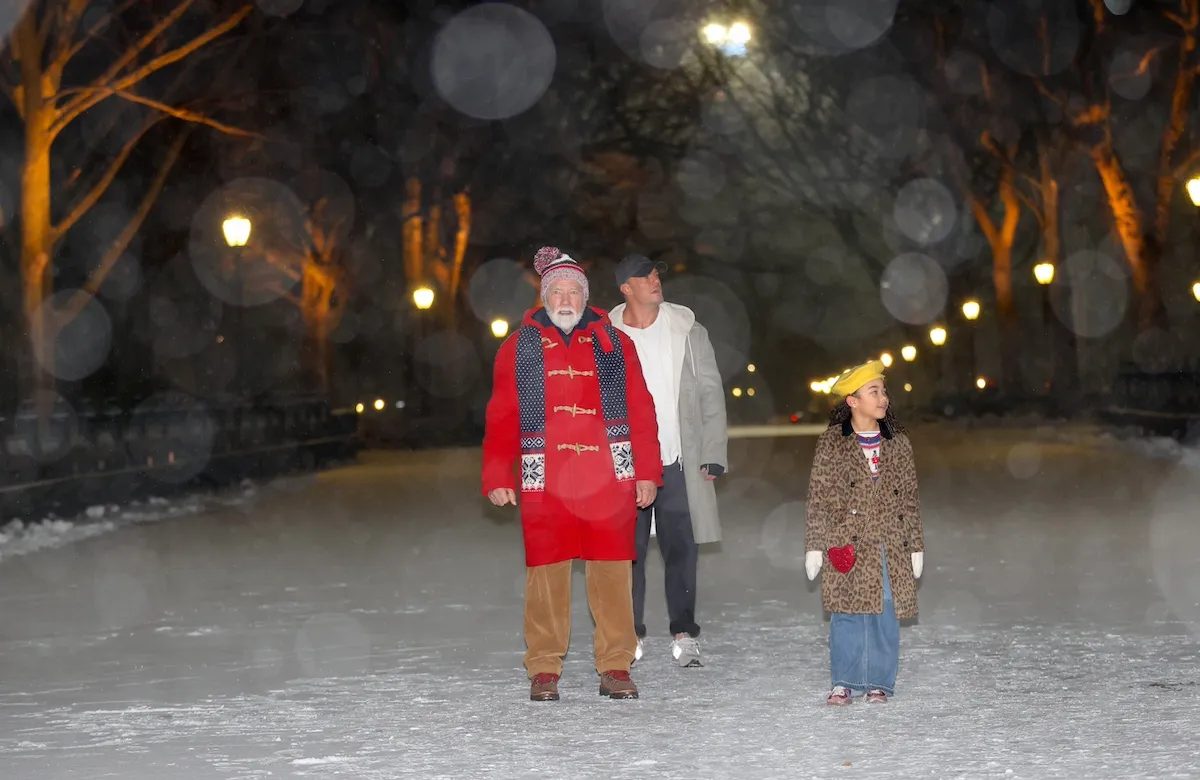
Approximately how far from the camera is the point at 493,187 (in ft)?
184

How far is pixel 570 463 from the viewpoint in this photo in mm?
8289

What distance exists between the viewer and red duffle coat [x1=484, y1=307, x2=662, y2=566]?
27.2ft

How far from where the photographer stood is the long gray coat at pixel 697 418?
9.48 metres

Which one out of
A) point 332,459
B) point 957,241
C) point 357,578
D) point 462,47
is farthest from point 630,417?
point 957,241

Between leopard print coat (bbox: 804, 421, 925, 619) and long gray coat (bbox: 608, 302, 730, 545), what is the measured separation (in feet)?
4.86

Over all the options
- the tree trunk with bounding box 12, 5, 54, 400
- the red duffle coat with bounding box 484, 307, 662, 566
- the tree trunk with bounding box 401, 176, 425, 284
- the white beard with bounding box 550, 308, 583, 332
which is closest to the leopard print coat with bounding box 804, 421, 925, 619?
the red duffle coat with bounding box 484, 307, 662, 566

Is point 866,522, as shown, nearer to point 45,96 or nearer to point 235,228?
point 235,228

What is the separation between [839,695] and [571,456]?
1537mm

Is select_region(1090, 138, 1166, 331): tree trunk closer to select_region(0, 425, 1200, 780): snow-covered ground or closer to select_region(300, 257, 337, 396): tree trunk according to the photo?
select_region(300, 257, 337, 396): tree trunk

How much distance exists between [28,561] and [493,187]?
4035 cm

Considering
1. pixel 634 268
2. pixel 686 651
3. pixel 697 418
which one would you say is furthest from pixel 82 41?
pixel 686 651

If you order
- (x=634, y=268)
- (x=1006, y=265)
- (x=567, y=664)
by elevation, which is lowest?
(x=567, y=664)

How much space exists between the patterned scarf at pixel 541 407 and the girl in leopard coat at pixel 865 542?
91 centimetres

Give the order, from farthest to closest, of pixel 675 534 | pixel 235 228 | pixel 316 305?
pixel 316 305 < pixel 235 228 < pixel 675 534
